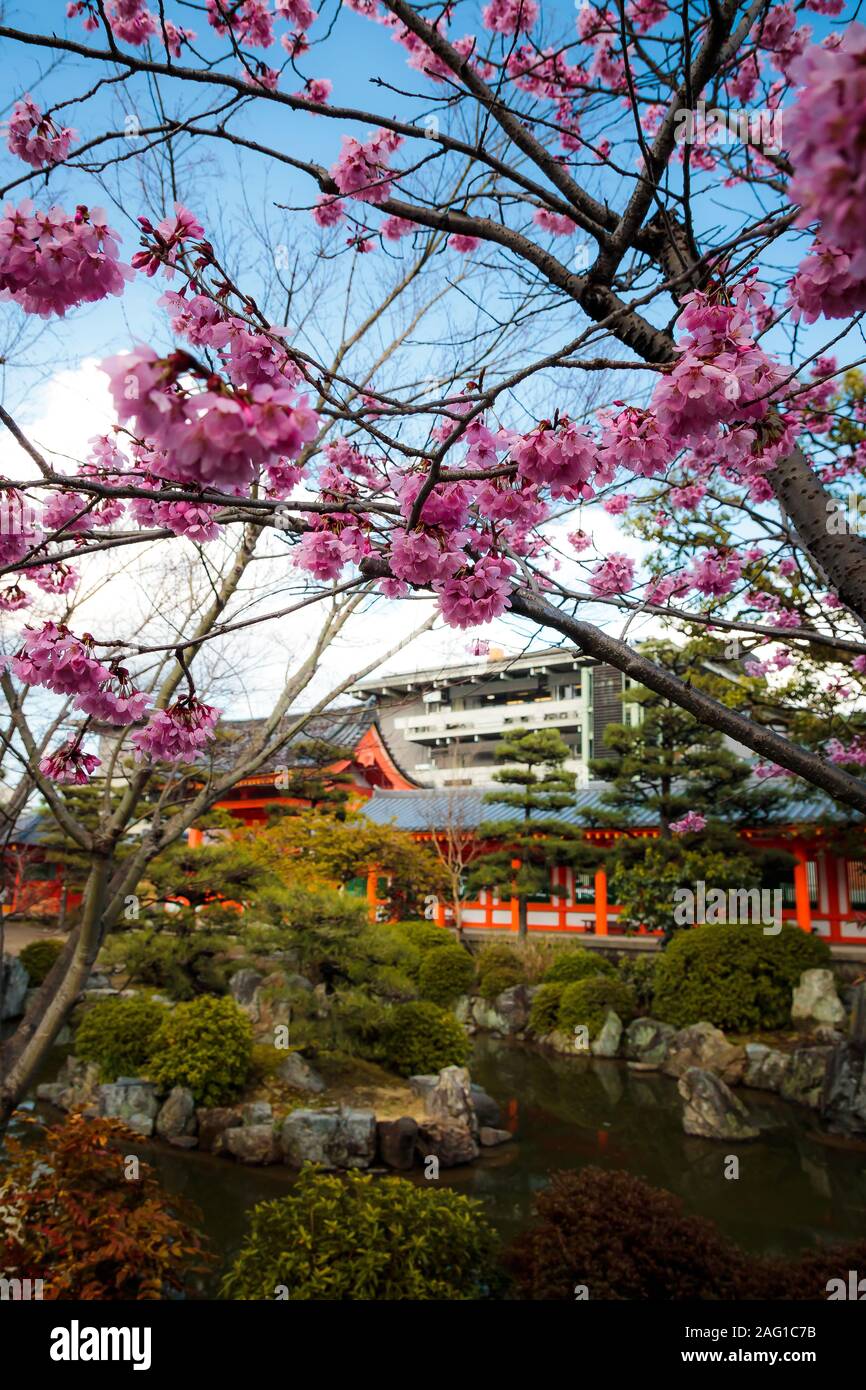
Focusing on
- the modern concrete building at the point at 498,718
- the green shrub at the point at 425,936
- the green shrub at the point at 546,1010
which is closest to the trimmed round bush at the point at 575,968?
the green shrub at the point at 546,1010

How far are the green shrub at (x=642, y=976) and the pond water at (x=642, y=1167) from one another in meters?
1.95

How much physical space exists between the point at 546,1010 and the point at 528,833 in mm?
3149

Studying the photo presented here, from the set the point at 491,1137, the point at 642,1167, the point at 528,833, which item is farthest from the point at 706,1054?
the point at 528,833

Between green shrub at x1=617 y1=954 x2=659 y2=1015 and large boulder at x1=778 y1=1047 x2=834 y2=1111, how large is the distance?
2.37 metres

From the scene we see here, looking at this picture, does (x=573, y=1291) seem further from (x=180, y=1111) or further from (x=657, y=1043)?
(x=657, y=1043)

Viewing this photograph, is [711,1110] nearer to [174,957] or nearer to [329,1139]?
[329,1139]

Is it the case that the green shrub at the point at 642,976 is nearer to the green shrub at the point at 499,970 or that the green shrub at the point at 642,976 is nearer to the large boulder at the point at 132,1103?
the green shrub at the point at 499,970

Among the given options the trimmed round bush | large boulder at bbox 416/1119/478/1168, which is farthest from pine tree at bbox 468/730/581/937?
large boulder at bbox 416/1119/478/1168

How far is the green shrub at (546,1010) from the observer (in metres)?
11.8

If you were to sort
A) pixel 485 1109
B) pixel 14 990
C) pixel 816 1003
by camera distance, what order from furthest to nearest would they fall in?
pixel 14 990, pixel 816 1003, pixel 485 1109

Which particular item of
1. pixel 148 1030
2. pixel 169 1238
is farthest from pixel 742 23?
pixel 148 1030

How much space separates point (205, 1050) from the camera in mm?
8062
